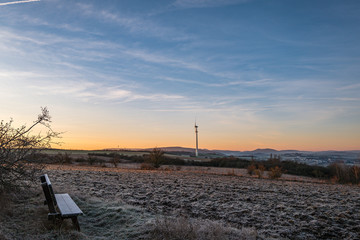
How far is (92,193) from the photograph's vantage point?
12.6m

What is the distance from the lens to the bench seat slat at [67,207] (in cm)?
672

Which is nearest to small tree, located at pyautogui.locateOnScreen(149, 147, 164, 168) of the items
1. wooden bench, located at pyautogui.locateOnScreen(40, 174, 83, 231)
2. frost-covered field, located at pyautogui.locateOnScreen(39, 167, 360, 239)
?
frost-covered field, located at pyautogui.locateOnScreen(39, 167, 360, 239)

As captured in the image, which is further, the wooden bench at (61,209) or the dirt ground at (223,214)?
the dirt ground at (223,214)

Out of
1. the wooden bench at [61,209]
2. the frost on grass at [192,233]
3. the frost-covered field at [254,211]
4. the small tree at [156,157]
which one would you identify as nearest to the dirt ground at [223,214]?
the frost-covered field at [254,211]

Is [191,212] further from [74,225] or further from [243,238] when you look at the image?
[74,225]

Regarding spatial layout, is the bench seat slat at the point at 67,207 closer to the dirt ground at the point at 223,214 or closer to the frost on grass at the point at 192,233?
the dirt ground at the point at 223,214

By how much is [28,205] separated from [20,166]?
1.22 m

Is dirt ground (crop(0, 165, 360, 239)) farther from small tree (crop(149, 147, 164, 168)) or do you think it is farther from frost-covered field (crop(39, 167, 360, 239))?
small tree (crop(149, 147, 164, 168))

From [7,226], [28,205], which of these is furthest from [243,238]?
[28,205]

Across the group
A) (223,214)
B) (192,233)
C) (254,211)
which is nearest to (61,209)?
(192,233)

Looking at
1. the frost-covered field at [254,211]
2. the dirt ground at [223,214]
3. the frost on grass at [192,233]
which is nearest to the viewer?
the frost on grass at [192,233]

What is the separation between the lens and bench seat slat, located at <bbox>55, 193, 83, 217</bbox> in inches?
264

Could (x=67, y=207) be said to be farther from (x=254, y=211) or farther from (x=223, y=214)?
(x=254, y=211)

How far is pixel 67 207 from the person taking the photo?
292 inches
